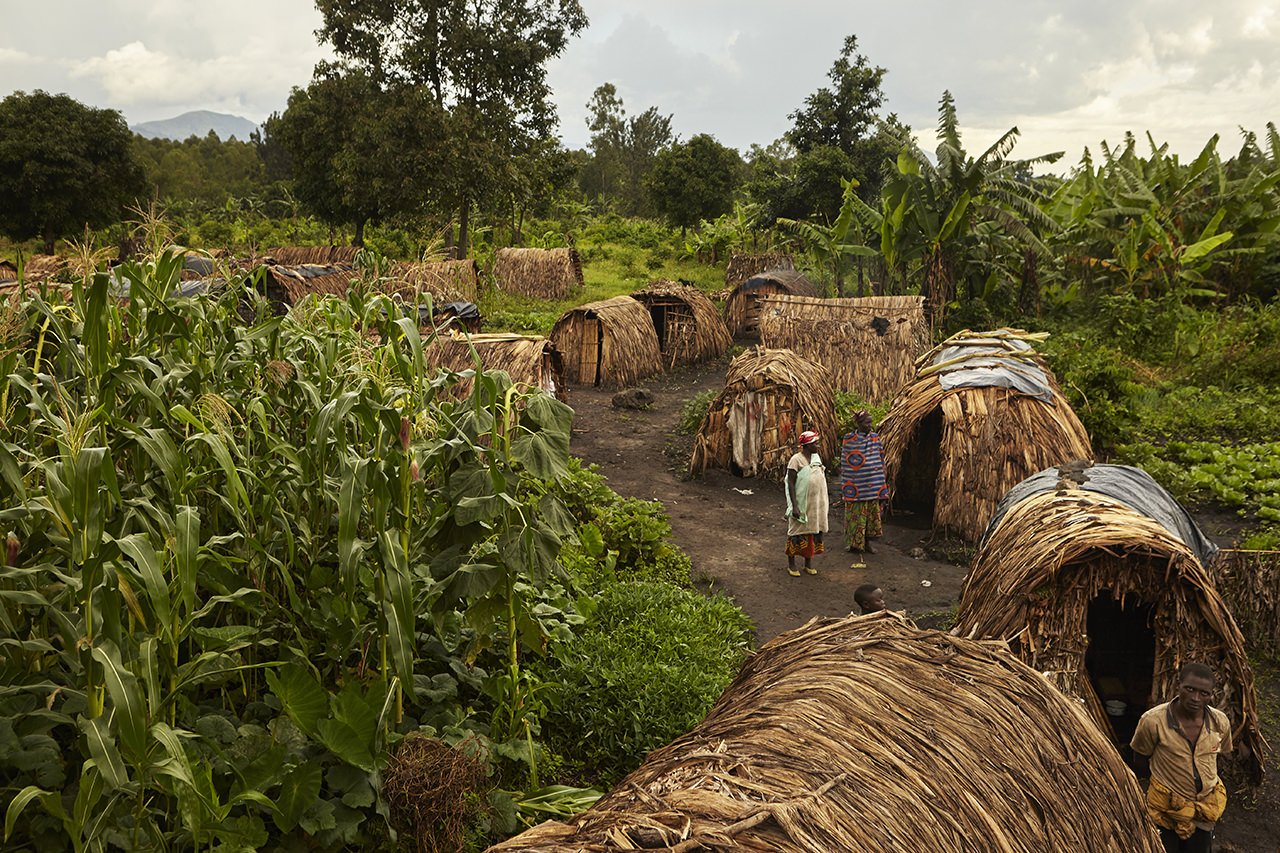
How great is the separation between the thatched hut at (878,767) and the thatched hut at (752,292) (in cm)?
1862

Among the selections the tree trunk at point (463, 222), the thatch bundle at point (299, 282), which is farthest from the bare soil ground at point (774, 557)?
the tree trunk at point (463, 222)

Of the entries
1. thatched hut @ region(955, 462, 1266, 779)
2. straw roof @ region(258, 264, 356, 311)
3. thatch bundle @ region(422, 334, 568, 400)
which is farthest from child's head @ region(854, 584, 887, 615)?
straw roof @ region(258, 264, 356, 311)

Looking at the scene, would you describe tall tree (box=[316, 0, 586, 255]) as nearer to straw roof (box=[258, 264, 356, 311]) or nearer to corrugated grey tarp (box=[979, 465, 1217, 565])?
straw roof (box=[258, 264, 356, 311])

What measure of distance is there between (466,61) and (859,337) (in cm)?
1396

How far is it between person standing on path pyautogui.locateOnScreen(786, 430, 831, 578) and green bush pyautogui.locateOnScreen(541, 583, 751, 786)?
86.3 inches

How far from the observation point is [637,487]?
11797mm

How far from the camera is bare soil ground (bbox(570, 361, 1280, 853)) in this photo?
20.2 feet

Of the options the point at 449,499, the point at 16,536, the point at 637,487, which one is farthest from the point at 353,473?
the point at 637,487

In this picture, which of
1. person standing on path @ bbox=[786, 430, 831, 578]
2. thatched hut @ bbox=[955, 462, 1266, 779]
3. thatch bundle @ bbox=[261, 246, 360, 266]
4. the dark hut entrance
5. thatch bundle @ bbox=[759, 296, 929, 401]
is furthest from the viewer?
thatch bundle @ bbox=[261, 246, 360, 266]

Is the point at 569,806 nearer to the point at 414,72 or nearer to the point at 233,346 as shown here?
the point at 233,346

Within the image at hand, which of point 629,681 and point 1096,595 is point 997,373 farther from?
point 629,681

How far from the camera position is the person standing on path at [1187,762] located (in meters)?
4.60

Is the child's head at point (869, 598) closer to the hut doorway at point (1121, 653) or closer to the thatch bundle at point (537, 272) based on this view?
the hut doorway at point (1121, 653)

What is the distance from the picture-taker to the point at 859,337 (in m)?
15.3
